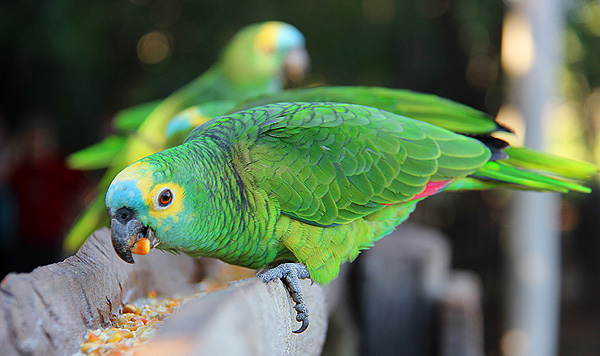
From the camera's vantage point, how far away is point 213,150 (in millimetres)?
1268

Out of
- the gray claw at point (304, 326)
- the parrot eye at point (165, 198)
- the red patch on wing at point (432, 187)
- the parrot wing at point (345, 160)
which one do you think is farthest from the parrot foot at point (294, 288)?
the red patch on wing at point (432, 187)

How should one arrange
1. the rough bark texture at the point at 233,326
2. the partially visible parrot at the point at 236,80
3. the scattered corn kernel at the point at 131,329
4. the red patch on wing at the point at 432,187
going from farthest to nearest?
the partially visible parrot at the point at 236,80, the red patch on wing at the point at 432,187, the scattered corn kernel at the point at 131,329, the rough bark texture at the point at 233,326

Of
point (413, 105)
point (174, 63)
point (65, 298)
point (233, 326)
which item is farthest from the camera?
point (174, 63)

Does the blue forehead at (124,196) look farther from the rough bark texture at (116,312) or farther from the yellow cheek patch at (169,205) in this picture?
the rough bark texture at (116,312)

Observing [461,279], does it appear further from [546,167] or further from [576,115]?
[576,115]

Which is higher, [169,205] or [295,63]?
[295,63]

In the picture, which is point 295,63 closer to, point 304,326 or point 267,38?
point 267,38

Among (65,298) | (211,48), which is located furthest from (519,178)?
(211,48)

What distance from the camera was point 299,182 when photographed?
132cm

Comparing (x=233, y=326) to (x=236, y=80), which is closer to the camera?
(x=233, y=326)

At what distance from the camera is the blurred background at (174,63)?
3346 mm

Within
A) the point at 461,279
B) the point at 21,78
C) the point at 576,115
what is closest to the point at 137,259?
the point at 461,279

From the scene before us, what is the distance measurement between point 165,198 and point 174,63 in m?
2.57

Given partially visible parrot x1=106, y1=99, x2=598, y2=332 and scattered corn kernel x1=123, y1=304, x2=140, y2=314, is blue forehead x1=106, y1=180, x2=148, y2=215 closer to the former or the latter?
partially visible parrot x1=106, y1=99, x2=598, y2=332
